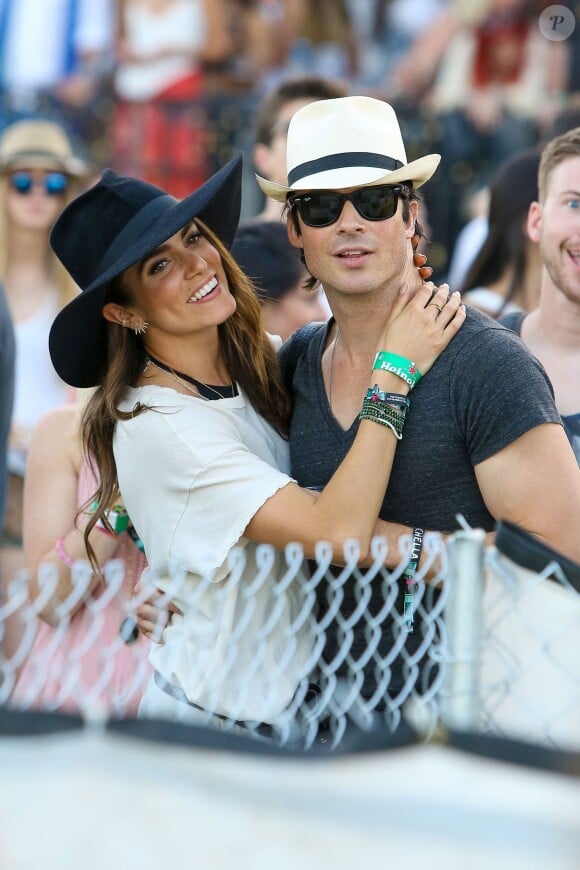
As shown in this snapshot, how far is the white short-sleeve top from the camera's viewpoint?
2.83 metres

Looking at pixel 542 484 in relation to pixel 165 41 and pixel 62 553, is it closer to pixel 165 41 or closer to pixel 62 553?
pixel 62 553

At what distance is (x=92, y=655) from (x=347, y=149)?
1.51 metres

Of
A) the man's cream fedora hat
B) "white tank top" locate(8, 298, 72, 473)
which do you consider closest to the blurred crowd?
"white tank top" locate(8, 298, 72, 473)

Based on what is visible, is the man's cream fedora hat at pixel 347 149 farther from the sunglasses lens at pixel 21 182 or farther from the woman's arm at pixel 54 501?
the sunglasses lens at pixel 21 182

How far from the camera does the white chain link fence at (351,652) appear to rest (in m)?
2.35

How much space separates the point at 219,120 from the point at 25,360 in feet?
8.05

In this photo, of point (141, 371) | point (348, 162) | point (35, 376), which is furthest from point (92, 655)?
point (35, 376)

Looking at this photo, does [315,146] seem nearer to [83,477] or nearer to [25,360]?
[83,477]

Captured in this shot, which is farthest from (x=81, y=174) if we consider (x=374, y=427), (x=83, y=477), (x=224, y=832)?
(x=224, y=832)

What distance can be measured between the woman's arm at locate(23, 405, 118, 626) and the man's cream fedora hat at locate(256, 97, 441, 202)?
1.06 meters

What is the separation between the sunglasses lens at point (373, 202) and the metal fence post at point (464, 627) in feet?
3.29

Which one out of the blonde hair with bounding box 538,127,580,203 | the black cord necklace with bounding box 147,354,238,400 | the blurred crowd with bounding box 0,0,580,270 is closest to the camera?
the black cord necklace with bounding box 147,354,238,400

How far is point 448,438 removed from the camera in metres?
2.80

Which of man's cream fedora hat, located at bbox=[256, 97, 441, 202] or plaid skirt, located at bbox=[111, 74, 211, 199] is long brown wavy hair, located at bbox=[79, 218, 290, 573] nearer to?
man's cream fedora hat, located at bbox=[256, 97, 441, 202]
